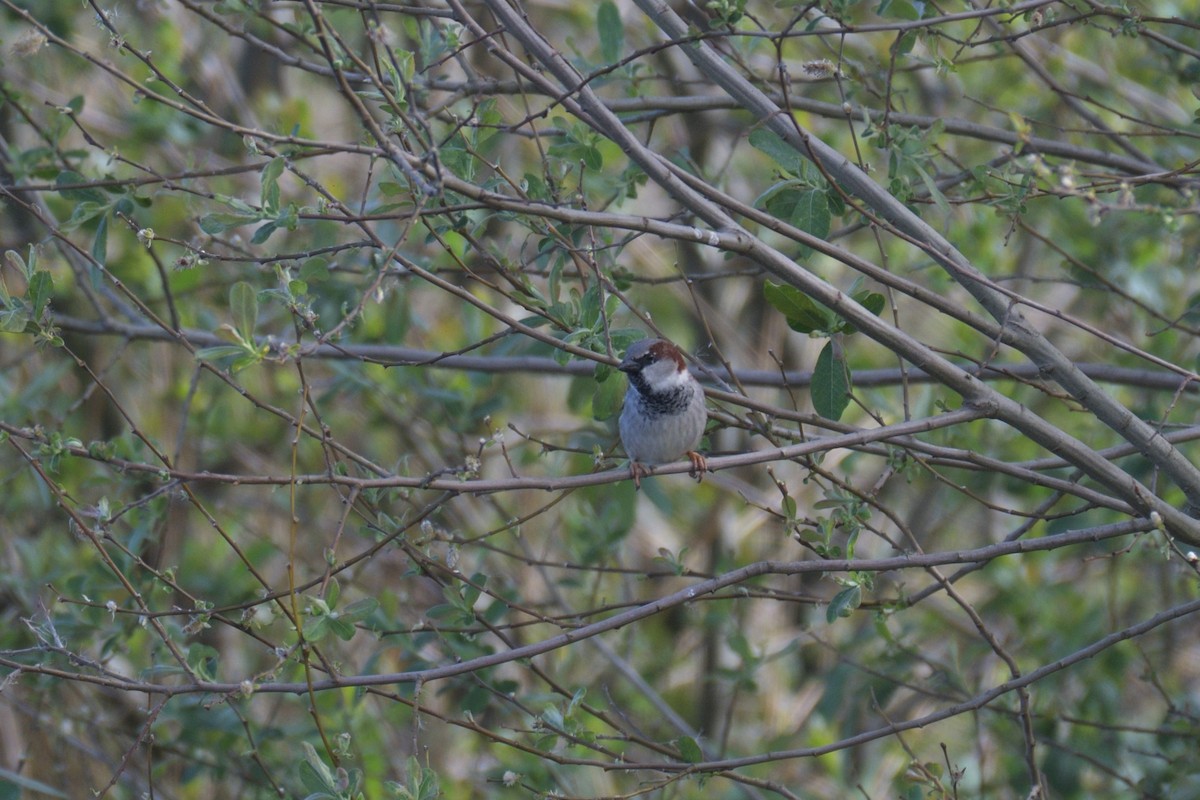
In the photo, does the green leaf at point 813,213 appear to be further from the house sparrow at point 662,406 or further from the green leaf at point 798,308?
the house sparrow at point 662,406

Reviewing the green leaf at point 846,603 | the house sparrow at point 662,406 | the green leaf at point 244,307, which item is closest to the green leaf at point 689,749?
the green leaf at point 846,603

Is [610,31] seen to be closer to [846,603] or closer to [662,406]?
[662,406]

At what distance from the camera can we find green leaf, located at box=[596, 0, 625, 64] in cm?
376

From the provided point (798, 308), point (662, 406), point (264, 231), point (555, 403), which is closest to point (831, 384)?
point (798, 308)

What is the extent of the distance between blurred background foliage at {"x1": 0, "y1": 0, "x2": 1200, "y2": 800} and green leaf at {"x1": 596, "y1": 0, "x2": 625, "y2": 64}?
0.02 metres

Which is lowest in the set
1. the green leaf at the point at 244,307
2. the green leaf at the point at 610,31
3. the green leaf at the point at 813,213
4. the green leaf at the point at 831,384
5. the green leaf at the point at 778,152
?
the green leaf at the point at 244,307

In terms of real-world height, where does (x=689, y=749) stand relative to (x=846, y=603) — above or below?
below

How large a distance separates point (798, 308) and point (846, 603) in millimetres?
699

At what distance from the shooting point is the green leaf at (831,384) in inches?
117

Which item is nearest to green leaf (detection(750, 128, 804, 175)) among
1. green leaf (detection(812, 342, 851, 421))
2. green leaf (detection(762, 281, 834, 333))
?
green leaf (detection(762, 281, 834, 333))

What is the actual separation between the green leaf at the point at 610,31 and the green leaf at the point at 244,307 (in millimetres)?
1792

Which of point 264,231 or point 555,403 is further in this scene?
point 555,403

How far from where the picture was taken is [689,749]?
2867mm

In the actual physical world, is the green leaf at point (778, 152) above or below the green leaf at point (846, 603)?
above
